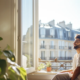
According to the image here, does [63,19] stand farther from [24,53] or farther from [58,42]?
[24,53]

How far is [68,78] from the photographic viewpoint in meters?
1.93

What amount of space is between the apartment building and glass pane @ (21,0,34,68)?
411mm

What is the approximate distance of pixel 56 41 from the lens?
2.92 m

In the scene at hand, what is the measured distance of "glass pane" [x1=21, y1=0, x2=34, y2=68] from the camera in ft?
7.94

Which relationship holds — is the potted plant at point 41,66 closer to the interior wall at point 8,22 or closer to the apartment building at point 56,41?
the apartment building at point 56,41

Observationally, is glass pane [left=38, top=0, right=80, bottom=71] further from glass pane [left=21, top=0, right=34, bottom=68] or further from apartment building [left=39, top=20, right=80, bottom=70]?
glass pane [left=21, top=0, right=34, bottom=68]

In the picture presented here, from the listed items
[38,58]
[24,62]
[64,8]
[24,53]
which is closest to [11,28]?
[24,53]

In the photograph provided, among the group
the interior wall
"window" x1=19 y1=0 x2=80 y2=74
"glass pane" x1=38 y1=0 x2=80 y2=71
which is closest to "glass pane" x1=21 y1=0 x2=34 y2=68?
"window" x1=19 y1=0 x2=80 y2=74

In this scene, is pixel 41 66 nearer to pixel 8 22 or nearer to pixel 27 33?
pixel 27 33

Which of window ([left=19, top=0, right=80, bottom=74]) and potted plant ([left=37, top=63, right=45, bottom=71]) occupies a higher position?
window ([left=19, top=0, right=80, bottom=74])

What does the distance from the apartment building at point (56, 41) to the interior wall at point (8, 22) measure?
77 cm

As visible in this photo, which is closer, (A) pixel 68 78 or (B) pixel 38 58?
(A) pixel 68 78

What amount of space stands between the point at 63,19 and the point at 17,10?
1.13 meters

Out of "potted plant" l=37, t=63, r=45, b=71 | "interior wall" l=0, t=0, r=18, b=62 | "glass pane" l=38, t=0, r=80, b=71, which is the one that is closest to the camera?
"interior wall" l=0, t=0, r=18, b=62
